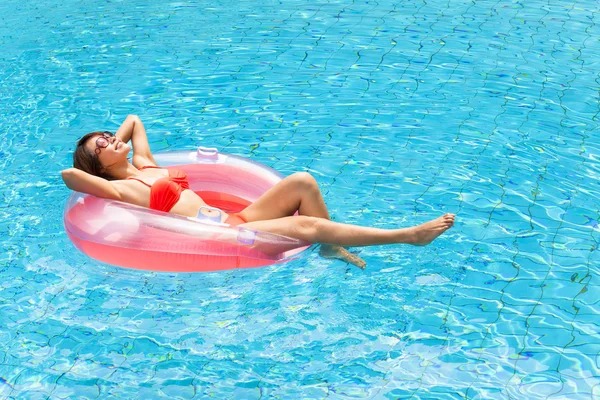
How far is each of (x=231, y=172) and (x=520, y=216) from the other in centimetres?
188

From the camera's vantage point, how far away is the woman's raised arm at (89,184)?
14.2 feet

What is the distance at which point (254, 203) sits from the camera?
4570mm

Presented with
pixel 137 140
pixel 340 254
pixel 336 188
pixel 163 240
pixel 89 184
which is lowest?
pixel 336 188

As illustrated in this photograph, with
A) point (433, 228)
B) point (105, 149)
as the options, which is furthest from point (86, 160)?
point (433, 228)

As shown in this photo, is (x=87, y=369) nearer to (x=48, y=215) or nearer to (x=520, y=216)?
(x=48, y=215)

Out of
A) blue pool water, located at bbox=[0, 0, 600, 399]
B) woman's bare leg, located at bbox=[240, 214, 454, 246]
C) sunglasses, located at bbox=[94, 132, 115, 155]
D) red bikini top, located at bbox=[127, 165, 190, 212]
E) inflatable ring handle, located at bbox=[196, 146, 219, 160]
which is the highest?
sunglasses, located at bbox=[94, 132, 115, 155]

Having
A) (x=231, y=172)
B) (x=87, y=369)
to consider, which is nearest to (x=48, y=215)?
(x=231, y=172)

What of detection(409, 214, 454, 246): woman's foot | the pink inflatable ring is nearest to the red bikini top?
the pink inflatable ring

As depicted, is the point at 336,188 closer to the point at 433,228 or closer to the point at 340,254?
the point at 340,254

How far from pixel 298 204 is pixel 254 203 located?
0.91 feet

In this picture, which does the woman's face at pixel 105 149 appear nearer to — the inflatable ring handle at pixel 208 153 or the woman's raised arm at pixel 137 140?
the woman's raised arm at pixel 137 140

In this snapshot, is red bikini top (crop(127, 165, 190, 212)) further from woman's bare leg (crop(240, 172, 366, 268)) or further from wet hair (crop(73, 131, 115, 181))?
woman's bare leg (crop(240, 172, 366, 268))

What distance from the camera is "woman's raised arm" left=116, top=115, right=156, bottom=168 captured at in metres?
4.96

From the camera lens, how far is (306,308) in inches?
160
